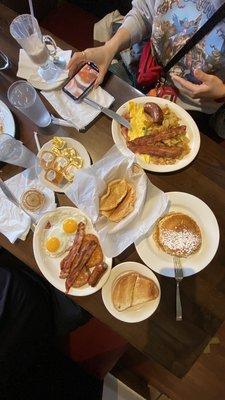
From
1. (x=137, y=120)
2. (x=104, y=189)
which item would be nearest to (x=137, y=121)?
(x=137, y=120)

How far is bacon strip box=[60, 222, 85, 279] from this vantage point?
150 centimetres

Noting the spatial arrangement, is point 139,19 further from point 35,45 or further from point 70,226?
point 70,226

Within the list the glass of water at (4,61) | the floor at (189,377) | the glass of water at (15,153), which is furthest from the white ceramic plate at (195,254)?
the floor at (189,377)

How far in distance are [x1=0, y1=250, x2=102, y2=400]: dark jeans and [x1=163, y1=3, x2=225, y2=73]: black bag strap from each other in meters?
1.15

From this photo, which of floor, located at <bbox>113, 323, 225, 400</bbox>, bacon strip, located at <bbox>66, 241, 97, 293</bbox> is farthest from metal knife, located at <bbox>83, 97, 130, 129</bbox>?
floor, located at <bbox>113, 323, 225, 400</bbox>

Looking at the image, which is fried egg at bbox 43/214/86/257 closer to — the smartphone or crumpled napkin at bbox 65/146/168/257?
crumpled napkin at bbox 65/146/168/257

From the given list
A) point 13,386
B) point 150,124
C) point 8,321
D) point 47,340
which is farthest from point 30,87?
point 13,386

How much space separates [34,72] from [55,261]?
0.82 meters

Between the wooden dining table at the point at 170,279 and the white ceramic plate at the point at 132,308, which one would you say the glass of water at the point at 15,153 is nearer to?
the wooden dining table at the point at 170,279

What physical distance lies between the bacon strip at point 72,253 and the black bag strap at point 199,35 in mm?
828

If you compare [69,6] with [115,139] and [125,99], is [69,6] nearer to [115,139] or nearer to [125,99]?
[125,99]

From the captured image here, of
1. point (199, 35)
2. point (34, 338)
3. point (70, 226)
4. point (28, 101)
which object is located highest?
point (199, 35)

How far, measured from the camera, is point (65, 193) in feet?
5.05

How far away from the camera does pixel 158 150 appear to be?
157 centimetres
